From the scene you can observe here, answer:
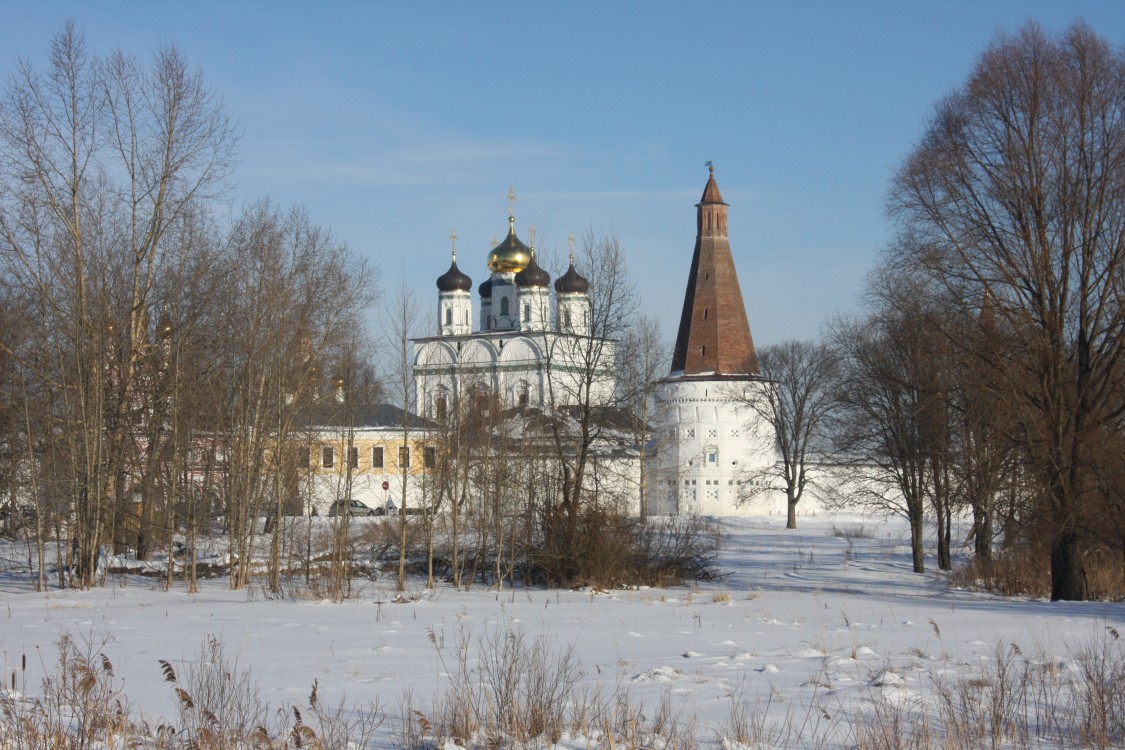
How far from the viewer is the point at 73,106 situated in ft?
55.9

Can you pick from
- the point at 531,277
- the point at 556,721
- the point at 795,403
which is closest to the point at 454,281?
the point at 531,277

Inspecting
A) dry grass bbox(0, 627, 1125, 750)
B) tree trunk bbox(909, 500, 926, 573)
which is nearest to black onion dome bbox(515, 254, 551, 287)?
tree trunk bbox(909, 500, 926, 573)

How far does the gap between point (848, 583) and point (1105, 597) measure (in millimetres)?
5292

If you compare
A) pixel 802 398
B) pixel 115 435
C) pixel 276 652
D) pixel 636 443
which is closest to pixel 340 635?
pixel 276 652

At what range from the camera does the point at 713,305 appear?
198 feet

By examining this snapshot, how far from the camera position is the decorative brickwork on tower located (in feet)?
197

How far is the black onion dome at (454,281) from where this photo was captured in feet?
240

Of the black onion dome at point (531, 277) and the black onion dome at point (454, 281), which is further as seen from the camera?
the black onion dome at point (454, 281)

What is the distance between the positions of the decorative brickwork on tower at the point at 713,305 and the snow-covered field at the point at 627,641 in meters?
42.5

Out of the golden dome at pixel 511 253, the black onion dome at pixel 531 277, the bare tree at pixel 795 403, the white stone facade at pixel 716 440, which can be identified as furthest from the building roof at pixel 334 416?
the golden dome at pixel 511 253

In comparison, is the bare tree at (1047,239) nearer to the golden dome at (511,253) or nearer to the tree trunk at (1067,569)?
the tree trunk at (1067,569)

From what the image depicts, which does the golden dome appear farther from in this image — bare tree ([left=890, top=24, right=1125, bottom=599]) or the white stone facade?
bare tree ([left=890, top=24, right=1125, bottom=599])

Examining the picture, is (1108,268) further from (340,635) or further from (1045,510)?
(340,635)

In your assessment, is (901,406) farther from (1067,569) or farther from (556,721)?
(556,721)
